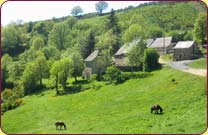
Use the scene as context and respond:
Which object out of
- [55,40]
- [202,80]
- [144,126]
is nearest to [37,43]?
[55,40]

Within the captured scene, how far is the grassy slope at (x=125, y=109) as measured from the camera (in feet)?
108

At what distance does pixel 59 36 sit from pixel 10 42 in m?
14.6

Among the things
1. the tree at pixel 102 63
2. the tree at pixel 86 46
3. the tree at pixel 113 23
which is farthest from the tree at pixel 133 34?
the tree at pixel 113 23

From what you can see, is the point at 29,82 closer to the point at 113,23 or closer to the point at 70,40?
Result: the point at 113,23

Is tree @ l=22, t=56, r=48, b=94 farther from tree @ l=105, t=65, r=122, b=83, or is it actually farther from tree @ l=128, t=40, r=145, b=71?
tree @ l=128, t=40, r=145, b=71

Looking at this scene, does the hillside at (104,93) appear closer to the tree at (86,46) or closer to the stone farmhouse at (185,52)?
the tree at (86,46)

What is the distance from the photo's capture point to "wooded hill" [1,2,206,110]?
3073 inches

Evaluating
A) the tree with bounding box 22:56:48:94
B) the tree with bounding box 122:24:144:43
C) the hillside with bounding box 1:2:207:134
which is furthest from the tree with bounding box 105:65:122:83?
the tree with bounding box 122:24:144:43

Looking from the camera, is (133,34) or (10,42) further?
(10,42)

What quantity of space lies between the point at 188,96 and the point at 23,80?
141 feet

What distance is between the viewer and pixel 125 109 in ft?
144

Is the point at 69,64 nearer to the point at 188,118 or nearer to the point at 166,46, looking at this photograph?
the point at 166,46

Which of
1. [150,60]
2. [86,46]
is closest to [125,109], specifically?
[150,60]

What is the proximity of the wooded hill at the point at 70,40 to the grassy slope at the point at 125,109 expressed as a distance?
10.1 m
